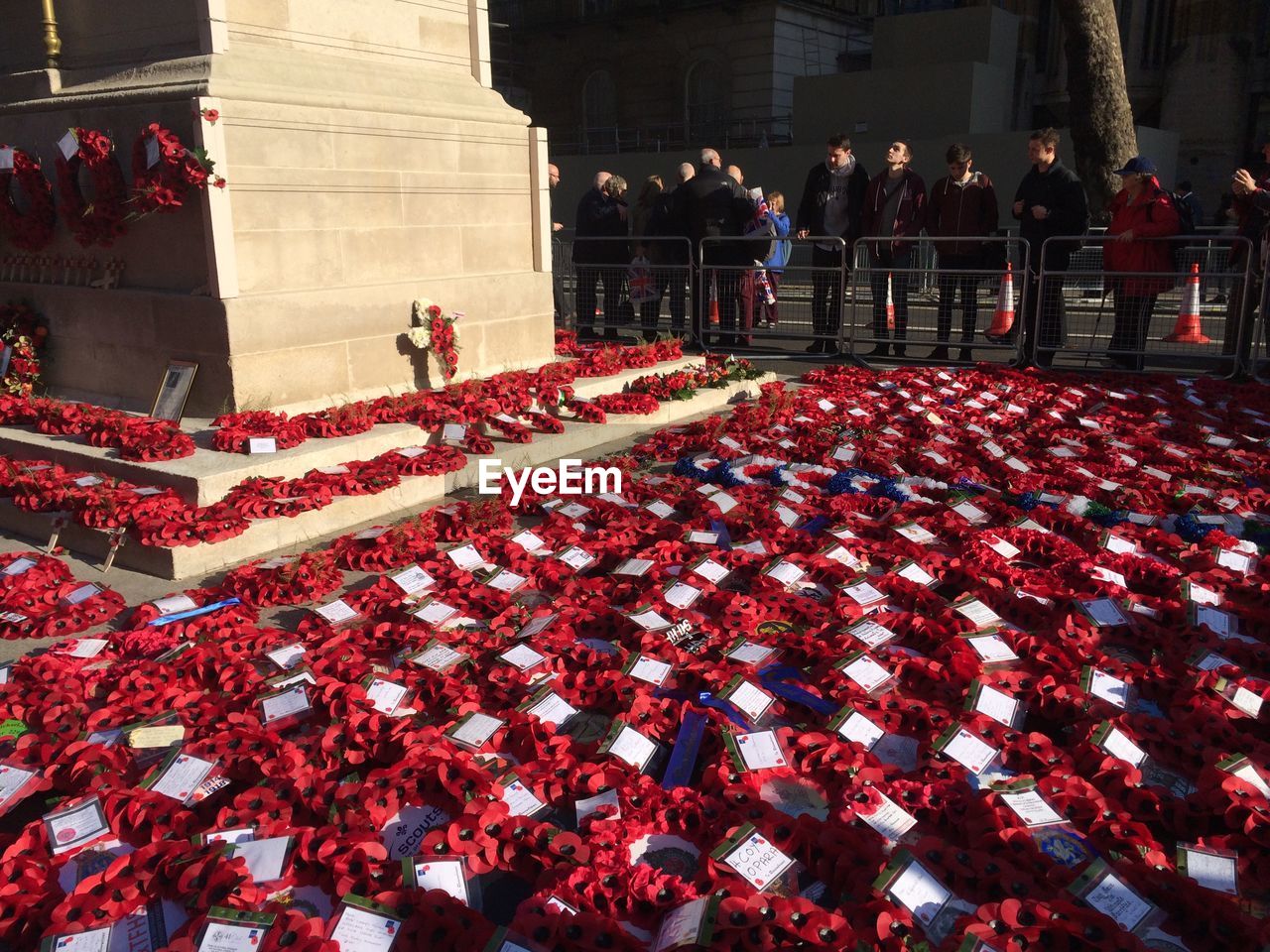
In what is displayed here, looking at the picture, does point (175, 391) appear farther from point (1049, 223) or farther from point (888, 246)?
point (1049, 223)

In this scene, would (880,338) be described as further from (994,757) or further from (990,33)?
(990,33)

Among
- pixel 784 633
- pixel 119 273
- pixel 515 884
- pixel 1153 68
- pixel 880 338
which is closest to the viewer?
pixel 515 884

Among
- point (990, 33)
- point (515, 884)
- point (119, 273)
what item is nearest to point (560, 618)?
point (515, 884)

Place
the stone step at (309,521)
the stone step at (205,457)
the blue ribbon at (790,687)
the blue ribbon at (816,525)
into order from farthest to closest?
1. the stone step at (205,457)
2. the blue ribbon at (816,525)
3. the stone step at (309,521)
4. the blue ribbon at (790,687)

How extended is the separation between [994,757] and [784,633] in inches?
40.2

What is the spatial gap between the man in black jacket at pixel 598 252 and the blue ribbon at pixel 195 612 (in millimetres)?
8187

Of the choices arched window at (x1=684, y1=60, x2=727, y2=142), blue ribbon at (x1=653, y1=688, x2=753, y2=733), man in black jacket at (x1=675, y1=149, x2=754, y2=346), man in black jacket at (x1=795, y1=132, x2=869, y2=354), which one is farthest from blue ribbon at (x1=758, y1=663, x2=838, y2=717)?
arched window at (x1=684, y1=60, x2=727, y2=142)

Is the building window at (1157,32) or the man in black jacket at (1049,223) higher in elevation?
the building window at (1157,32)

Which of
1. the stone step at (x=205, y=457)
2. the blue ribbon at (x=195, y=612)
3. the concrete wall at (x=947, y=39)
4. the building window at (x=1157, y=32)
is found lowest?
the blue ribbon at (x=195, y=612)

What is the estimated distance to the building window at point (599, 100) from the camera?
40.6 metres

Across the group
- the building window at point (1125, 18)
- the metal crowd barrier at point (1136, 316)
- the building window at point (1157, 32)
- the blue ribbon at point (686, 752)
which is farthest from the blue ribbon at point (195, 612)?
the building window at point (1157, 32)

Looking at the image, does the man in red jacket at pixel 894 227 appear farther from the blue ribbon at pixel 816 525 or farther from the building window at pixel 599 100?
the building window at pixel 599 100

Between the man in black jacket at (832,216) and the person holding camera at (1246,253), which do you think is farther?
the man in black jacket at (832,216)

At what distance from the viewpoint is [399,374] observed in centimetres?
797
